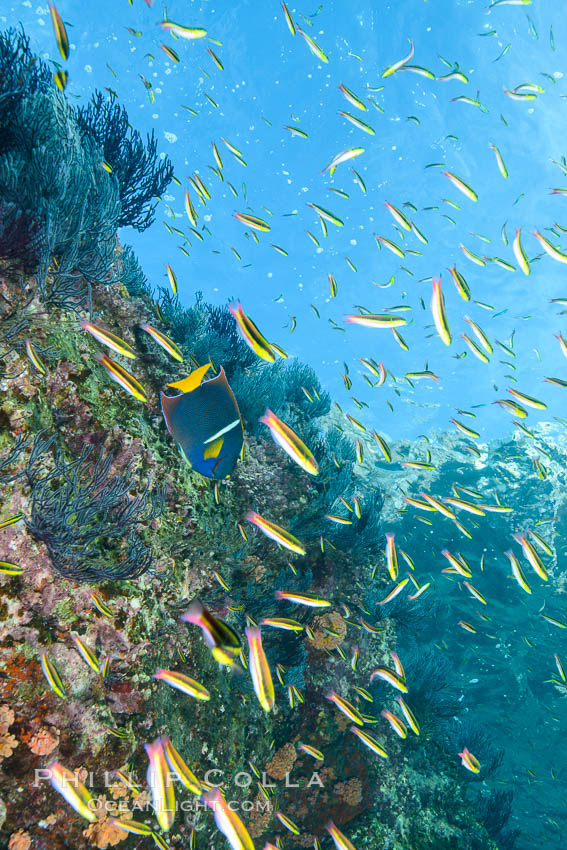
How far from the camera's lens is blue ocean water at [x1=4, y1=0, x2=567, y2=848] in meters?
11.9

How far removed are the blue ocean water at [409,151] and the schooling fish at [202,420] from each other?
21.7ft

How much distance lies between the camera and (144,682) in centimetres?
276

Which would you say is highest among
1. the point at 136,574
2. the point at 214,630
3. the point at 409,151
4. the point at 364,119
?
the point at 364,119

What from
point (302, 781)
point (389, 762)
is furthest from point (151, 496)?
point (389, 762)

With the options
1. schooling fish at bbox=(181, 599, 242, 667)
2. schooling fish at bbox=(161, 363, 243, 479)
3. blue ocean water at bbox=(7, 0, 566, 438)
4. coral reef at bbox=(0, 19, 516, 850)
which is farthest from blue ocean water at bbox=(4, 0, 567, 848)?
schooling fish at bbox=(181, 599, 242, 667)

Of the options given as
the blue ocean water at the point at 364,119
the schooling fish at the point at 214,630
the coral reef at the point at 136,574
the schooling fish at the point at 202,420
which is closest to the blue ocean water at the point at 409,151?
Answer: the blue ocean water at the point at 364,119

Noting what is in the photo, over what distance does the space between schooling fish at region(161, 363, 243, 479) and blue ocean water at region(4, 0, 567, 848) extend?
6.63 meters

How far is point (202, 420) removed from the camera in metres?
2.17

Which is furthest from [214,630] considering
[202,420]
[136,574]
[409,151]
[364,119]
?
[364,119]

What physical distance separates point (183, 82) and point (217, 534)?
4260 cm

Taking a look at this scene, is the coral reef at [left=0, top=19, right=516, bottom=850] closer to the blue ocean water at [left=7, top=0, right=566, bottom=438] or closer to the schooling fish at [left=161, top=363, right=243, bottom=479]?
the schooling fish at [left=161, top=363, right=243, bottom=479]

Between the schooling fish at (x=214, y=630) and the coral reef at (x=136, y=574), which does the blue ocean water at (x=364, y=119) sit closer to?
the coral reef at (x=136, y=574)

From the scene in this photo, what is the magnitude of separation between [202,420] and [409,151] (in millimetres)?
40233

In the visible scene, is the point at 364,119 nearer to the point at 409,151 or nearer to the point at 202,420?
the point at 409,151
